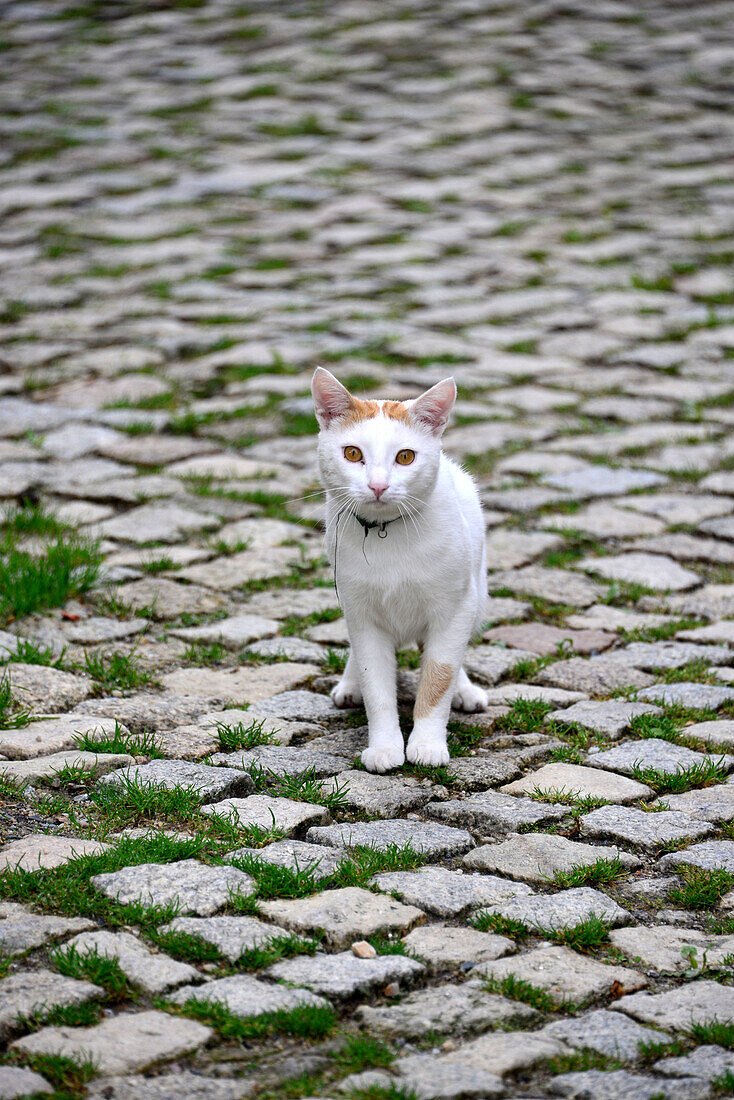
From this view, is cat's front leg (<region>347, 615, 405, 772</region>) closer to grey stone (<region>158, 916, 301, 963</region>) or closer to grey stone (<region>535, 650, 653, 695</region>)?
grey stone (<region>535, 650, 653, 695</region>)

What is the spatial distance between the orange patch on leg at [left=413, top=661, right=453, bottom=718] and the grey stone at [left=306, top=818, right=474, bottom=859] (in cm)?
48

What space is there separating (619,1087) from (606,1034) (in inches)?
6.6

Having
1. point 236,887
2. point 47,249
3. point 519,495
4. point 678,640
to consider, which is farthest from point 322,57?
point 236,887

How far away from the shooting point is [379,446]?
3354 millimetres

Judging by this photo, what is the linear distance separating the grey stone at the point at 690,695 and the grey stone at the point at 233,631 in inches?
55.2

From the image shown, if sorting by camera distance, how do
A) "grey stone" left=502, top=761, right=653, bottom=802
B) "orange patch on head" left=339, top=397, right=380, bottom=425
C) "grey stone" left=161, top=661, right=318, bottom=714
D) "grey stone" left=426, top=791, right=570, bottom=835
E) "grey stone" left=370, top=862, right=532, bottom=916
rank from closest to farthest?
"grey stone" left=370, top=862, right=532, bottom=916 → "grey stone" left=426, top=791, right=570, bottom=835 → "grey stone" left=502, top=761, right=653, bottom=802 → "orange patch on head" left=339, top=397, right=380, bottom=425 → "grey stone" left=161, top=661, right=318, bottom=714

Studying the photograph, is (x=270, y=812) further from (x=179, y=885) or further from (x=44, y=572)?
(x=44, y=572)

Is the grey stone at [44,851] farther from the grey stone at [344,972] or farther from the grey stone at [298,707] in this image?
the grey stone at [298,707]

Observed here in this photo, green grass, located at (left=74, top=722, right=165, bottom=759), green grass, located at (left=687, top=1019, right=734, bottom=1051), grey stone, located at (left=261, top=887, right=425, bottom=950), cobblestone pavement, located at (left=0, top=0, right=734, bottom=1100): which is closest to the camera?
green grass, located at (left=687, top=1019, right=734, bottom=1051)

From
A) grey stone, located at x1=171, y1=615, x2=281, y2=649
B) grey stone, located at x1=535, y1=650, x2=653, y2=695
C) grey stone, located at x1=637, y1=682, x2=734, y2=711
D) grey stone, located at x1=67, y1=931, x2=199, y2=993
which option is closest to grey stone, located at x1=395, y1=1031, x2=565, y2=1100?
grey stone, located at x1=67, y1=931, x2=199, y2=993

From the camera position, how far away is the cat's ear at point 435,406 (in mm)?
3471

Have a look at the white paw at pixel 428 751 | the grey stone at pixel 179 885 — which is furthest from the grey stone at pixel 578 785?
the grey stone at pixel 179 885

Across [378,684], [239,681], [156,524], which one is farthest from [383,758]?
[156,524]

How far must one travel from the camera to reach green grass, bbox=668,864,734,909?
2775 millimetres
